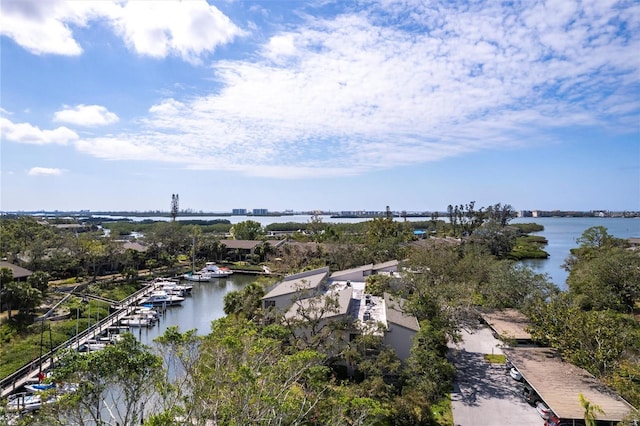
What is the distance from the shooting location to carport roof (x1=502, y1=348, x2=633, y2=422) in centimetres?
1155

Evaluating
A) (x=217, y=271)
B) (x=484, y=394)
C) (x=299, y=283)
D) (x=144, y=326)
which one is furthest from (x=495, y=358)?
(x=217, y=271)

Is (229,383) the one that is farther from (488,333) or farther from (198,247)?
(198,247)

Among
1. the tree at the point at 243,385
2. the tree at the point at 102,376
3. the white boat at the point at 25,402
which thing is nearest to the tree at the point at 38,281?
the white boat at the point at 25,402

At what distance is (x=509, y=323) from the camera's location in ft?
67.6

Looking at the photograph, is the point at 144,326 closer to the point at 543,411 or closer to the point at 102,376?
the point at 102,376

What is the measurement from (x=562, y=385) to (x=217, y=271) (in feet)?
116

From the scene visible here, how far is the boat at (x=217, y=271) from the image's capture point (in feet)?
138

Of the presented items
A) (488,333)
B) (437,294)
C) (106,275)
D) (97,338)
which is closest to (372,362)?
(437,294)

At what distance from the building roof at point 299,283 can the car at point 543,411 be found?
34.6 feet

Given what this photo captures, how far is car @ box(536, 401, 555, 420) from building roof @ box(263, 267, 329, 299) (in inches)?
416

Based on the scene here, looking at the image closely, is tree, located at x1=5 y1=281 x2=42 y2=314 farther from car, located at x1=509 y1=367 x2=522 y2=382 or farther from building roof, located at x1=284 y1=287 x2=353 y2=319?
car, located at x1=509 y1=367 x2=522 y2=382

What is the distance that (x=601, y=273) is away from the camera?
23875 mm

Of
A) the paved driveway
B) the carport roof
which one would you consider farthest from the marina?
the carport roof

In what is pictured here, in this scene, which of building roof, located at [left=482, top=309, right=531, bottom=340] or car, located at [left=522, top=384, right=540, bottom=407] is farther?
building roof, located at [left=482, top=309, right=531, bottom=340]
